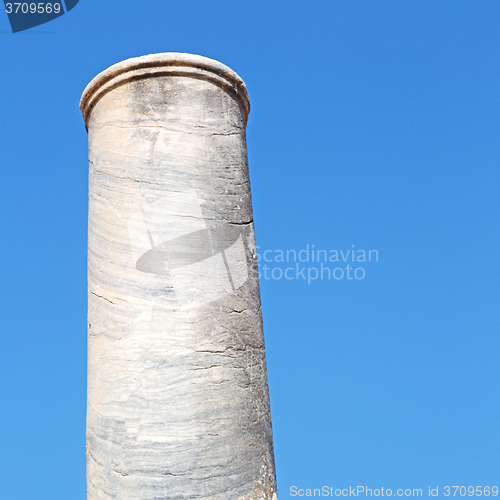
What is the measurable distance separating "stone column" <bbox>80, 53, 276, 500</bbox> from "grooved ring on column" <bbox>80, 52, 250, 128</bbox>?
1 centimetres

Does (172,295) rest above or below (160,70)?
below

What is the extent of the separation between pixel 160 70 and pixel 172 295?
6.96 feet

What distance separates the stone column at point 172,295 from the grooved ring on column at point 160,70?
12mm

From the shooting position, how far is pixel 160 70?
5180 millimetres

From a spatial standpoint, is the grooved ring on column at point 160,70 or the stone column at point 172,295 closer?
the stone column at point 172,295

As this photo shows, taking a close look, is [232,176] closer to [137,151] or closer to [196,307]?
[137,151]

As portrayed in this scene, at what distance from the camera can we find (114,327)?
180 inches

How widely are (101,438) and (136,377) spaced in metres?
0.58

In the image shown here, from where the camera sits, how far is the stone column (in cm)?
421

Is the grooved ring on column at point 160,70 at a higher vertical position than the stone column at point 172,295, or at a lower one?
higher

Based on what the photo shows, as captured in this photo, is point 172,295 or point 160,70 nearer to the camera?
point 172,295

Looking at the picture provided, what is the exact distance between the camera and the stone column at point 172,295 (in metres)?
4.21

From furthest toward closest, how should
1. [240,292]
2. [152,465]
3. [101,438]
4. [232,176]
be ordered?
[232,176] → [240,292] → [101,438] → [152,465]

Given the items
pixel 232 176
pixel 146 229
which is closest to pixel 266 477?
pixel 146 229
